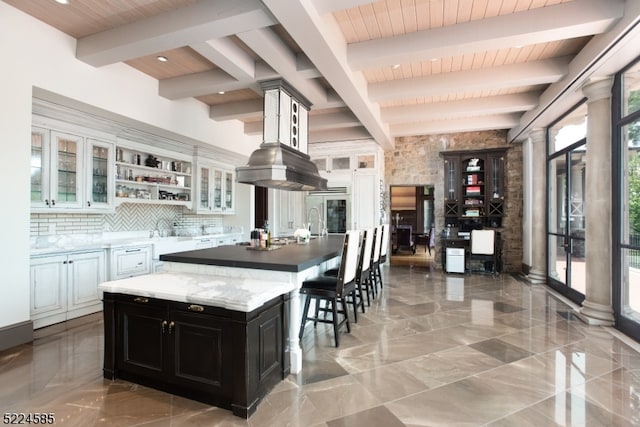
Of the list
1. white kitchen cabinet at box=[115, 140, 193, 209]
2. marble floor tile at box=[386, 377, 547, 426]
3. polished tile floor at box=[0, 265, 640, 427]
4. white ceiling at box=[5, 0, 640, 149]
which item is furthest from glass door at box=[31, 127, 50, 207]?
marble floor tile at box=[386, 377, 547, 426]

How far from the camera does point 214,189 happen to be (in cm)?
656

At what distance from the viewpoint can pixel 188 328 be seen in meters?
2.18

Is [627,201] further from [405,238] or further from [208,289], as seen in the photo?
[405,238]

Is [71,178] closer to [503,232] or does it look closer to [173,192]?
[173,192]

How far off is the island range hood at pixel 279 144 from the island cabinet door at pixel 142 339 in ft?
7.18

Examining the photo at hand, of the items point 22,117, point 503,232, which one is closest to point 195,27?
point 22,117

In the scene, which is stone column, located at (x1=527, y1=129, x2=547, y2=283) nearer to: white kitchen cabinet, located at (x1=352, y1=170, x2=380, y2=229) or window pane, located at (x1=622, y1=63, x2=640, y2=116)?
window pane, located at (x1=622, y1=63, x2=640, y2=116)

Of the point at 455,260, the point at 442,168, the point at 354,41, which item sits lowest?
the point at 455,260

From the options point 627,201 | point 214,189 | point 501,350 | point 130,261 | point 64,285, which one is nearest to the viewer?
point 501,350

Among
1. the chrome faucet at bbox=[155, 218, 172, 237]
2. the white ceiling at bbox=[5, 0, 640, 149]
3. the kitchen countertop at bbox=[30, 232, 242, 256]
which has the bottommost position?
the kitchen countertop at bbox=[30, 232, 242, 256]

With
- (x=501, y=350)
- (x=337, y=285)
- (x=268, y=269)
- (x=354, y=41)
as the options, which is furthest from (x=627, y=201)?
(x=268, y=269)

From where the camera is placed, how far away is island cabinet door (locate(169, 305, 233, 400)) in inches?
82.2

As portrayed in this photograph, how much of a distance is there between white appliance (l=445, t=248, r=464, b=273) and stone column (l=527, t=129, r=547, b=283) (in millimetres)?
1268

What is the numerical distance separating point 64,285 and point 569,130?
24.8 ft
